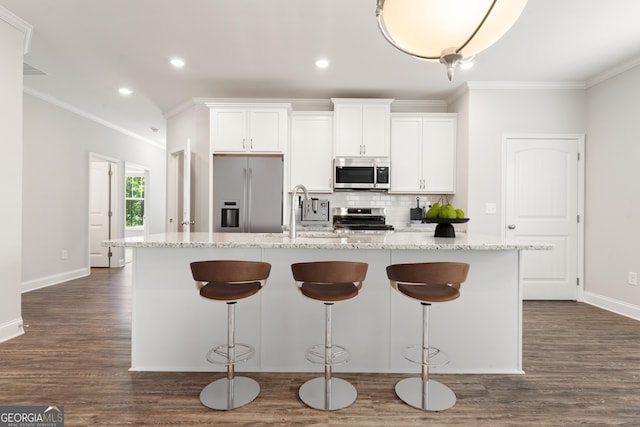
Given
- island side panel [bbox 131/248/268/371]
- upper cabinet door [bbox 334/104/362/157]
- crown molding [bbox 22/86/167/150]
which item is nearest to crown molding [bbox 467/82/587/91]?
upper cabinet door [bbox 334/104/362/157]

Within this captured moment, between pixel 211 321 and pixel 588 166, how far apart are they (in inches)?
182

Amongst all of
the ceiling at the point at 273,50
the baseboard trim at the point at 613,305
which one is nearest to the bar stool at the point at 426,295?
the ceiling at the point at 273,50

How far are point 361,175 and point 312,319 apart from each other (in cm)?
243

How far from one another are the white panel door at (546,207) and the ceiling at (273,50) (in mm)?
881

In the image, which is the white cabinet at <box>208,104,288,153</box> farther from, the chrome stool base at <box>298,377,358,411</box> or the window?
the window

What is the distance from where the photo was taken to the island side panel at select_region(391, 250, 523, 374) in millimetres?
2303

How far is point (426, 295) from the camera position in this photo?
184 cm

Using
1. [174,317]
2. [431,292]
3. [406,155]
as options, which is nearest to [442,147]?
[406,155]

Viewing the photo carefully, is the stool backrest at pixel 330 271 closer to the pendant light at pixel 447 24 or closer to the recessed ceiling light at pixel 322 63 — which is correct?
the pendant light at pixel 447 24

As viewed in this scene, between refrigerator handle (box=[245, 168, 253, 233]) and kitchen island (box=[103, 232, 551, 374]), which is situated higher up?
refrigerator handle (box=[245, 168, 253, 233])

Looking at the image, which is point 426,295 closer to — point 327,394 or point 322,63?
point 327,394

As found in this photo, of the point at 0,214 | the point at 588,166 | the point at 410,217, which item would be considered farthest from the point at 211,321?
the point at 588,166

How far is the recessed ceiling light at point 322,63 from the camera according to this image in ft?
11.5

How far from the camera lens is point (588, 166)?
4035 mm
